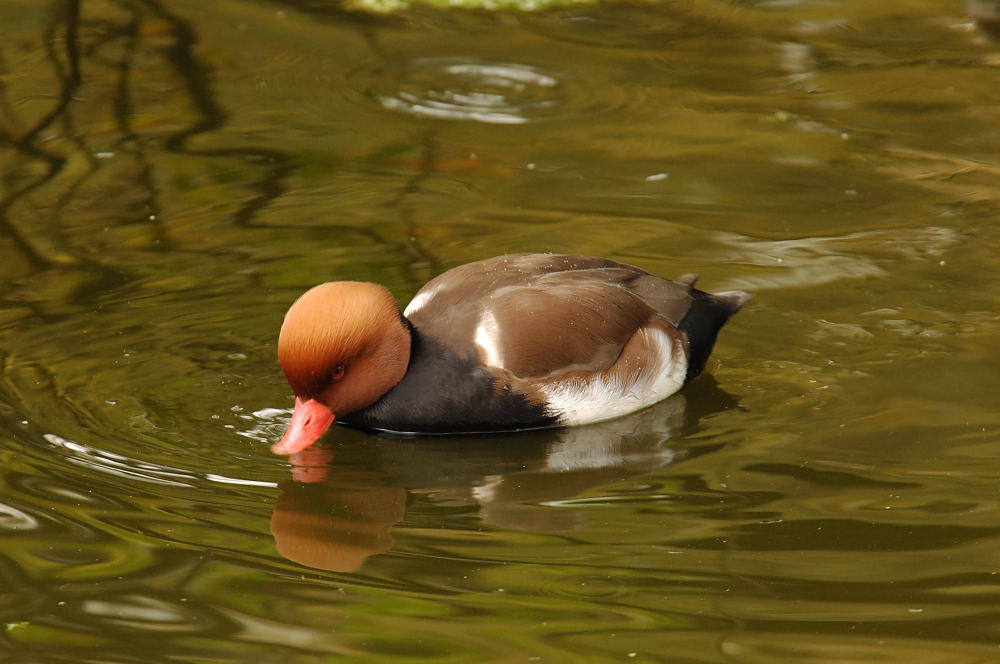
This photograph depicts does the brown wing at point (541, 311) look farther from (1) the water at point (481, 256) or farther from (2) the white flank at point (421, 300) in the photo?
(1) the water at point (481, 256)

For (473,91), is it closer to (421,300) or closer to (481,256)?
(481,256)

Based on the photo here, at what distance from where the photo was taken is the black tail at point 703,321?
20.9ft

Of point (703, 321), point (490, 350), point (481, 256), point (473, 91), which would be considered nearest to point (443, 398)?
point (490, 350)

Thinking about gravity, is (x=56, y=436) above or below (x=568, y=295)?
below

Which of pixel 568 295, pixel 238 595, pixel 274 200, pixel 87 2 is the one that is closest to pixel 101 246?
pixel 274 200

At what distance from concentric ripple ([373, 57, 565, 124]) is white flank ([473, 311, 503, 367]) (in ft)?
12.3

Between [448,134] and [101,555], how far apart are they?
16.0ft

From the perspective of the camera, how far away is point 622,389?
6.14m

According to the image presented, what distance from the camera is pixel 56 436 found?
5.59 m

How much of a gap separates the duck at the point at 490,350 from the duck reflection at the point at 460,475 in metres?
0.10

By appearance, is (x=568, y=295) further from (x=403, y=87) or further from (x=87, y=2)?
(x=87, y=2)

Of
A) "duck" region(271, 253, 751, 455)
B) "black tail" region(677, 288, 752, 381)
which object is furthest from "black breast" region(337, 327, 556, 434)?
"black tail" region(677, 288, 752, 381)

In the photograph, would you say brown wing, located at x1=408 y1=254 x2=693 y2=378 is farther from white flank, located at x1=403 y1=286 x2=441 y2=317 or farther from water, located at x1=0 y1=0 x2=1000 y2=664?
water, located at x1=0 y1=0 x2=1000 y2=664

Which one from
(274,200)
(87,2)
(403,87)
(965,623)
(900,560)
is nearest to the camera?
(965,623)
